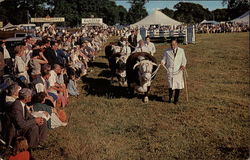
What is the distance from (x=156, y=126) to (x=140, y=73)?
110 inches

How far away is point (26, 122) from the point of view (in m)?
6.06

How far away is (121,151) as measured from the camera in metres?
6.52

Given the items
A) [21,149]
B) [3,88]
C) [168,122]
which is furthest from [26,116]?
[168,122]

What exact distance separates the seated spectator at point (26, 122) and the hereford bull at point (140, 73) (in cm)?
434

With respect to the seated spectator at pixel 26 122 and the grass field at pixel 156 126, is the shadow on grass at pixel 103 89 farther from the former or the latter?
the seated spectator at pixel 26 122

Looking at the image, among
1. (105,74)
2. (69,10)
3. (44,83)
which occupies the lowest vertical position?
(105,74)

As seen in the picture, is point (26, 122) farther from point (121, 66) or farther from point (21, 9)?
point (21, 9)

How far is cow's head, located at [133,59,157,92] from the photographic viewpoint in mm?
10078

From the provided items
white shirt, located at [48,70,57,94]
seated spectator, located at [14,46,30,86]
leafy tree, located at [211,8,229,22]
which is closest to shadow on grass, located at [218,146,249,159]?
white shirt, located at [48,70,57,94]

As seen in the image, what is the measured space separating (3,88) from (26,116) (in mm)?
1572

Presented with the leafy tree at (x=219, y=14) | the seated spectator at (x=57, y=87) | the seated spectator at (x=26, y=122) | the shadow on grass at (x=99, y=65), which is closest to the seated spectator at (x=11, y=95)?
the seated spectator at (x=26, y=122)

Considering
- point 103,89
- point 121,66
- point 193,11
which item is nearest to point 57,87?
point 103,89

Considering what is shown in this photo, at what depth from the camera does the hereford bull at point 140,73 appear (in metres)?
10.1

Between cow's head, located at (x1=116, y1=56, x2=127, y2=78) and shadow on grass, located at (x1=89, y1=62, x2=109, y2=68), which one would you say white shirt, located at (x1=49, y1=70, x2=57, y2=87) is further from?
shadow on grass, located at (x1=89, y1=62, x2=109, y2=68)
